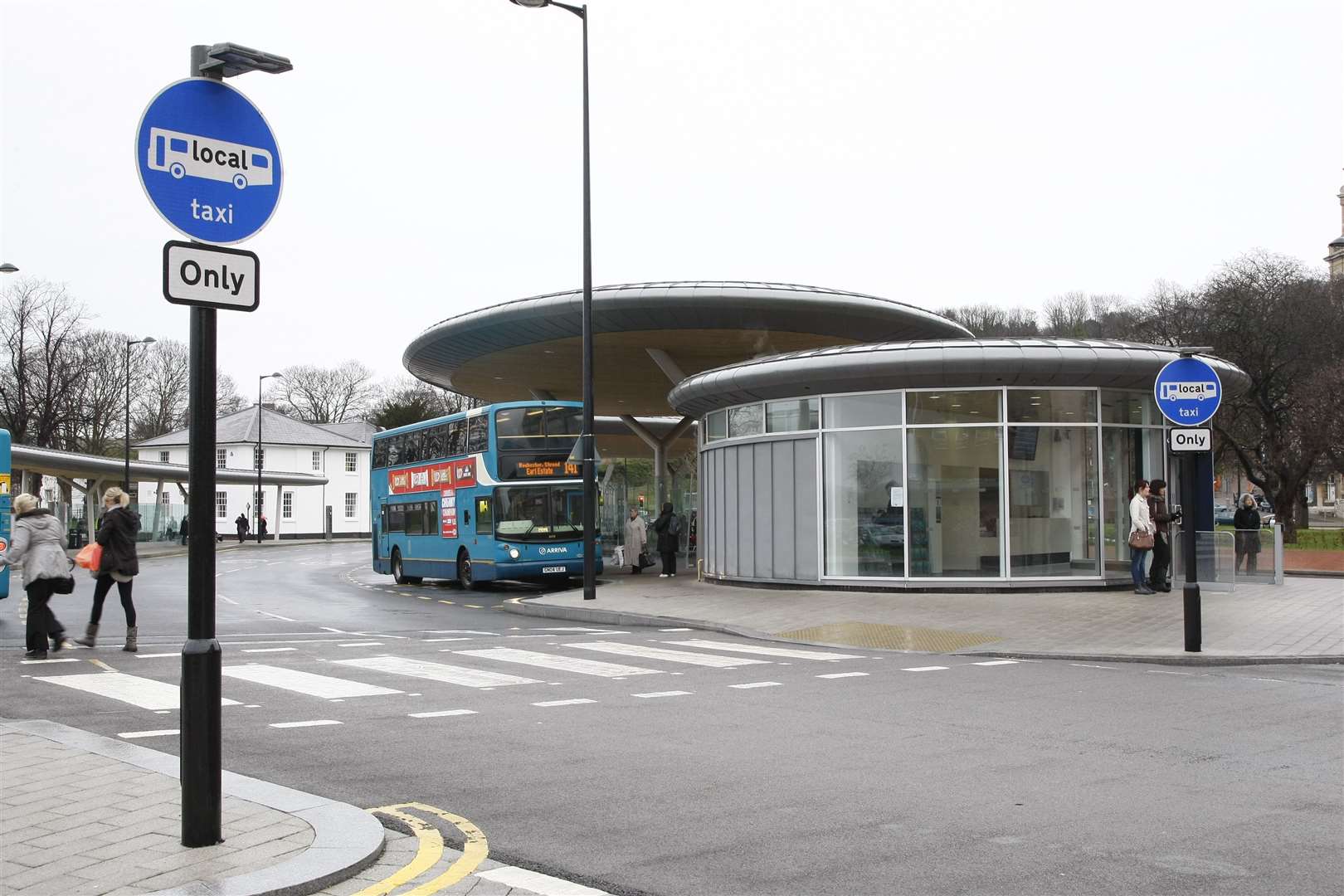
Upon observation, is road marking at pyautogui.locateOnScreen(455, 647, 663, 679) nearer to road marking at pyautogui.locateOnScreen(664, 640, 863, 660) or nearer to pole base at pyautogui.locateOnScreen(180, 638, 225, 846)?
road marking at pyautogui.locateOnScreen(664, 640, 863, 660)

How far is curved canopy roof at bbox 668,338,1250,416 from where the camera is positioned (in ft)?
65.3

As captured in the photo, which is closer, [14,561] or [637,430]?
[14,561]

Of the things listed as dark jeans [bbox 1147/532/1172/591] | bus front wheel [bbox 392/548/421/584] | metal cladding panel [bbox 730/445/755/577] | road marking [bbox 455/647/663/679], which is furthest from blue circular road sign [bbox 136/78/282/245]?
bus front wheel [bbox 392/548/421/584]

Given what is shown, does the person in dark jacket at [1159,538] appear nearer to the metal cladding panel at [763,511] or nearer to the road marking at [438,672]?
the metal cladding panel at [763,511]

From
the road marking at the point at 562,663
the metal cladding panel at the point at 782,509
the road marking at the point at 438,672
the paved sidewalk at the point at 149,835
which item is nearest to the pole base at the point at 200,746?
the paved sidewalk at the point at 149,835

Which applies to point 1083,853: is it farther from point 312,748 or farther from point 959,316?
point 959,316

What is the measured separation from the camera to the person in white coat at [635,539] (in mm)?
31547

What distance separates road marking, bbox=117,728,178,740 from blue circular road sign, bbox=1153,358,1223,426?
10.1 m

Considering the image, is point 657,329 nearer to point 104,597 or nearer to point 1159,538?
point 1159,538

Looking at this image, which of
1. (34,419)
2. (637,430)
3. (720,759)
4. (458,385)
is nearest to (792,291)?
(637,430)

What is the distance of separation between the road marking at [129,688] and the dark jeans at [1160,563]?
15.6 meters

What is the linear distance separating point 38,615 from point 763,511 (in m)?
12.8

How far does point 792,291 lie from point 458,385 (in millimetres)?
17474

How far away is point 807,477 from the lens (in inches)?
851
